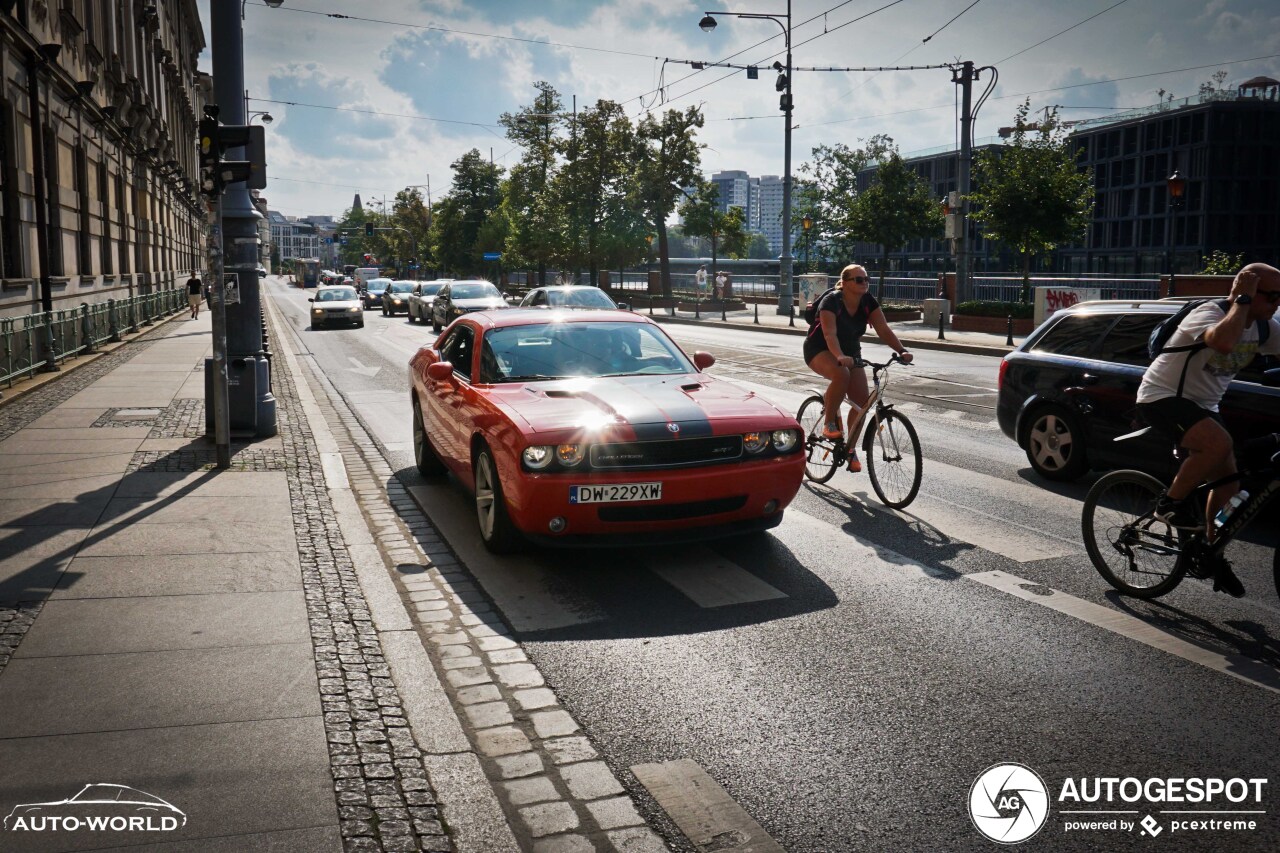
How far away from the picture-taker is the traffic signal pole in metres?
10.8

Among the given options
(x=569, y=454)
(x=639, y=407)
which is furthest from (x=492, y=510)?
(x=639, y=407)

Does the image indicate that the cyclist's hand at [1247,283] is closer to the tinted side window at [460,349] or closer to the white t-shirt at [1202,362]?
the white t-shirt at [1202,362]

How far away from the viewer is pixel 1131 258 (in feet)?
258

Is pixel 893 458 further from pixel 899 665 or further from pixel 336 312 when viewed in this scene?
pixel 336 312

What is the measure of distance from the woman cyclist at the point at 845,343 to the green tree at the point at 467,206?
88.5 meters

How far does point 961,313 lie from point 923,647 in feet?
92.6

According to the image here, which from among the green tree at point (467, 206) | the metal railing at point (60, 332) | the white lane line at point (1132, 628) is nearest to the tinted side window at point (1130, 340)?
the white lane line at point (1132, 628)

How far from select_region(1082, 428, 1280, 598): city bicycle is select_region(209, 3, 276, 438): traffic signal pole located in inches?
308

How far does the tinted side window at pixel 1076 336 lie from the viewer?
9016 mm

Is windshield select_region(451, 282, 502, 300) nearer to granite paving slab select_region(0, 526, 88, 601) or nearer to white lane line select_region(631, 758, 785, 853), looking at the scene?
granite paving slab select_region(0, 526, 88, 601)

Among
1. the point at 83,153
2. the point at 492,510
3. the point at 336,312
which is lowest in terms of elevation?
the point at 492,510

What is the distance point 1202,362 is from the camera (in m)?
5.48

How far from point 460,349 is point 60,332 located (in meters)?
12.4

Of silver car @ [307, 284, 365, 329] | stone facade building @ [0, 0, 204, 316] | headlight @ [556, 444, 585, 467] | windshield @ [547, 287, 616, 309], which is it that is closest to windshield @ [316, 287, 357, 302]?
silver car @ [307, 284, 365, 329]
